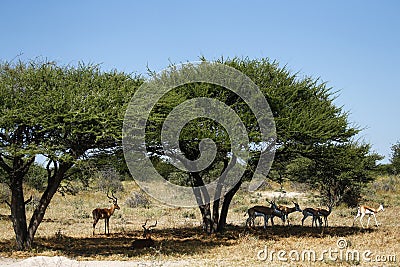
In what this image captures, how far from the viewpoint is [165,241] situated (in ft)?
53.4

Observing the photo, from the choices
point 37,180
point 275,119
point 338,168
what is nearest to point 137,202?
point 37,180

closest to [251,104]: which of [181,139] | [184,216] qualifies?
[181,139]

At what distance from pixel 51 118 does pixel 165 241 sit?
21.4 feet

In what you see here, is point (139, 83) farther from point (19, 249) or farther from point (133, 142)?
point (19, 249)

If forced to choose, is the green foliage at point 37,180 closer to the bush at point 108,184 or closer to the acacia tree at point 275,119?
the bush at point 108,184

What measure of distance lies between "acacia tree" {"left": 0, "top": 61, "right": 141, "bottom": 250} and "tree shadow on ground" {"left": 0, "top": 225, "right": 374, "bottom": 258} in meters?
1.61

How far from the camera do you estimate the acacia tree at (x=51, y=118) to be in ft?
39.2

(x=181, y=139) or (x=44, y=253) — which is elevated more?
(x=181, y=139)

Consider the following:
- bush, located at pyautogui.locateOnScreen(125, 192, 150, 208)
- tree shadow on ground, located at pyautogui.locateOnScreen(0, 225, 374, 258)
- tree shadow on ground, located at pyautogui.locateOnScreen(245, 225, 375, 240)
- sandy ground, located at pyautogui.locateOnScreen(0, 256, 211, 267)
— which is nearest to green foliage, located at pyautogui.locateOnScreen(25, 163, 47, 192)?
bush, located at pyautogui.locateOnScreen(125, 192, 150, 208)

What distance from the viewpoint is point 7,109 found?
39.8ft

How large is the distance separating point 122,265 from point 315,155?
8830mm

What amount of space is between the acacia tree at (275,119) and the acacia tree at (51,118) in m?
1.68

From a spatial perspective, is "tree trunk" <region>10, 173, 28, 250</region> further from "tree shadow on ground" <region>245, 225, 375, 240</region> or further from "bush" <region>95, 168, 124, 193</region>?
"bush" <region>95, 168, 124, 193</region>

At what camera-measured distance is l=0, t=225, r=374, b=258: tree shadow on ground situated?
538 inches
